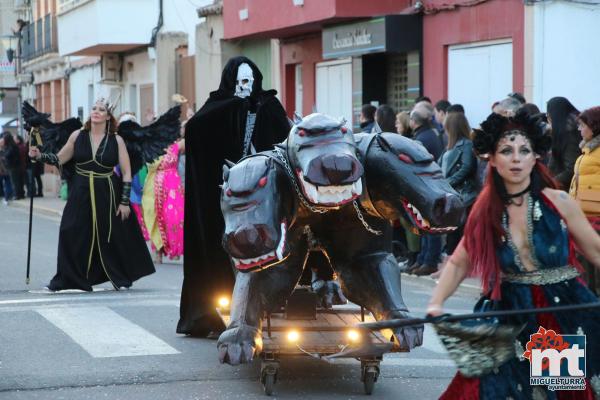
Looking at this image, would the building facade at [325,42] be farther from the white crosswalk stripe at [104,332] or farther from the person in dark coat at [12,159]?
the white crosswalk stripe at [104,332]

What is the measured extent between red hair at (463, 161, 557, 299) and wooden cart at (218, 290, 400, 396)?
5.33 feet

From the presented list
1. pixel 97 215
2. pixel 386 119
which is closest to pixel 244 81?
pixel 97 215

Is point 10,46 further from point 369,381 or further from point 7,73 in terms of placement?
point 369,381

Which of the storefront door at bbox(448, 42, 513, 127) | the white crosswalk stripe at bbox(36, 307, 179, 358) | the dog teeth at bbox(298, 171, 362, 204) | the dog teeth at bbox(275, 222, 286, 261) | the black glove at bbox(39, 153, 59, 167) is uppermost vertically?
the storefront door at bbox(448, 42, 513, 127)

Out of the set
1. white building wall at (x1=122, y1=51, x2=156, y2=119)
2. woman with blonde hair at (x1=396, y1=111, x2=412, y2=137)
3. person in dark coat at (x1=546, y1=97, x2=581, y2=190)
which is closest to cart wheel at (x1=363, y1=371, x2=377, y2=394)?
person in dark coat at (x1=546, y1=97, x2=581, y2=190)

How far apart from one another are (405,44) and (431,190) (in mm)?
12983

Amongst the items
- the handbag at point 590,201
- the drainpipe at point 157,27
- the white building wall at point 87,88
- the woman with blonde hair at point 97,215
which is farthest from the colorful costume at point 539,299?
the white building wall at point 87,88

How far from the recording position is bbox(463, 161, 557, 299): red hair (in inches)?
225

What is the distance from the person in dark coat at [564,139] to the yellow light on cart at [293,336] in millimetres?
3685

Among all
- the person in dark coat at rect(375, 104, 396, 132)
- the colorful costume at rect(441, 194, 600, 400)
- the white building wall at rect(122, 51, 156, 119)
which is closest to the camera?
the colorful costume at rect(441, 194, 600, 400)

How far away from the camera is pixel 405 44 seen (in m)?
20.0

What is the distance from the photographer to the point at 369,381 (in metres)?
7.55

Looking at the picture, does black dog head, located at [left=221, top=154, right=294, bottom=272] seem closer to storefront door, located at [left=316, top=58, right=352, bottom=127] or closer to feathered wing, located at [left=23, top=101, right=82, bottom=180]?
feathered wing, located at [left=23, top=101, right=82, bottom=180]

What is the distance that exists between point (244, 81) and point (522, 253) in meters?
3.78
